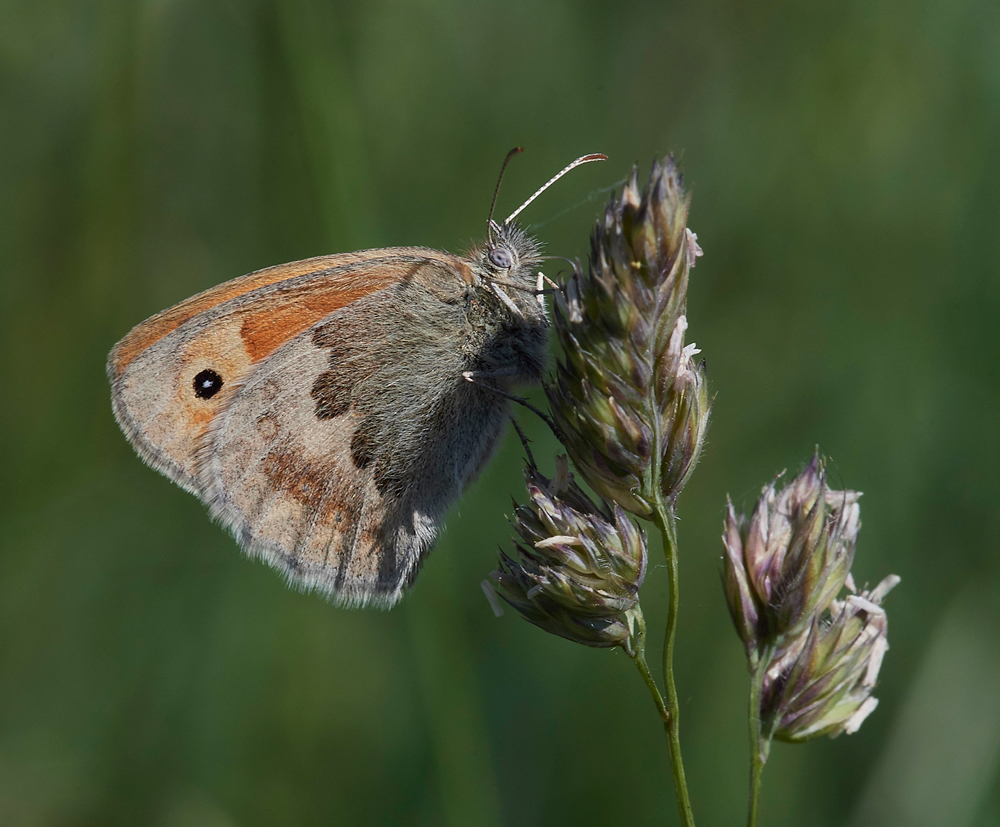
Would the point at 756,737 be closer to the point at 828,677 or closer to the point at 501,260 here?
the point at 828,677

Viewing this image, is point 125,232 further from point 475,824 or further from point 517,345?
point 475,824

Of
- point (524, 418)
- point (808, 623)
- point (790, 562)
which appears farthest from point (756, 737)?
point (524, 418)

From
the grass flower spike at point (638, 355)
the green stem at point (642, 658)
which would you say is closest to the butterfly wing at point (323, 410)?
the grass flower spike at point (638, 355)

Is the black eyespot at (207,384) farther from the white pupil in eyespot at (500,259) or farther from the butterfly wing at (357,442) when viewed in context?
the white pupil in eyespot at (500,259)

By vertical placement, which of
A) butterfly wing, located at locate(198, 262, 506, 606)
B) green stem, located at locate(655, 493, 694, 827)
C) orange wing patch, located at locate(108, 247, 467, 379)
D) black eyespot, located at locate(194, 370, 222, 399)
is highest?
orange wing patch, located at locate(108, 247, 467, 379)

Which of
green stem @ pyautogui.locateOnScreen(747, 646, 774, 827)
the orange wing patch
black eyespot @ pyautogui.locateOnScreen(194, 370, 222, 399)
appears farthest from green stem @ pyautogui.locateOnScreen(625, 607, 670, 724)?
black eyespot @ pyautogui.locateOnScreen(194, 370, 222, 399)

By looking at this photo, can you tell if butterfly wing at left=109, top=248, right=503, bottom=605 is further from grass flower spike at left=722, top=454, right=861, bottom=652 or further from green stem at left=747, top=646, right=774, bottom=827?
green stem at left=747, top=646, right=774, bottom=827

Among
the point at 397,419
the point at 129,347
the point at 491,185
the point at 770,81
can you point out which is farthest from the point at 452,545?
the point at 770,81

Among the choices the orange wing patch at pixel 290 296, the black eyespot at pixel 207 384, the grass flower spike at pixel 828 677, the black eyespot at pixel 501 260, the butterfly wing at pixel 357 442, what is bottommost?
the grass flower spike at pixel 828 677
